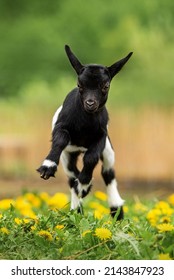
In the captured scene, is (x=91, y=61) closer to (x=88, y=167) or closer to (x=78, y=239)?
(x=88, y=167)

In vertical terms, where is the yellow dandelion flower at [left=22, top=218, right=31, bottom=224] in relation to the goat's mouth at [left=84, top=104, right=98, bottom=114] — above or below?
below

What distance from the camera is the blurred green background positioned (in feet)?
28.5

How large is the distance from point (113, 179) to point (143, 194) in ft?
12.5

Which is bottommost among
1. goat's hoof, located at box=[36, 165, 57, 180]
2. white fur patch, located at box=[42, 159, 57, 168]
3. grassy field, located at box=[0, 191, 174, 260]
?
grassy field, located at box=[0, 191, 174, 260]

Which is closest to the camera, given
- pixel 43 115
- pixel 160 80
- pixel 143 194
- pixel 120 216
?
pixel 120 216

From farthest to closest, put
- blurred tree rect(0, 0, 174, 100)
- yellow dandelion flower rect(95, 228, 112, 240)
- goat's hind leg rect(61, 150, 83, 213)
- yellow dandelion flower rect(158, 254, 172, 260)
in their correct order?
blurred tree rect(0, 0, 174, 100), goat's hind leg rect(61, 150, 83, 213), yellow dandelion flower rect(95, 228, 112, 240), yellow dandelion flower rect(158, 254, 172, 260)

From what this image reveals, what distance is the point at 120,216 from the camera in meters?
4.11

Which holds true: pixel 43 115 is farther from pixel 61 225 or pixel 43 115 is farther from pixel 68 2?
pixel 61 225

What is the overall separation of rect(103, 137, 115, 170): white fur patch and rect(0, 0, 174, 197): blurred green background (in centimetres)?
419

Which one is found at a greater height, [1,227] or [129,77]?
[129,77]

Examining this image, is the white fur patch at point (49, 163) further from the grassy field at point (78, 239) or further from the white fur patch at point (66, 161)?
the white fur patch at point (66, 161)

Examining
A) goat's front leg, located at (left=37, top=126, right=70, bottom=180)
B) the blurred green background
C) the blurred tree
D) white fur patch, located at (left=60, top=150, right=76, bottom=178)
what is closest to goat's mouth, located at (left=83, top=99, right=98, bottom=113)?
goat's front leg, located at (left=37, top=126, right=70, bottom=180)

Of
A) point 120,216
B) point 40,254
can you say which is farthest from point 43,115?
point 40,254

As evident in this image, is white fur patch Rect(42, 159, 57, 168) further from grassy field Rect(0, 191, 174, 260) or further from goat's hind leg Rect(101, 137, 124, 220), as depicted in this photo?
goat's hind leg Rect(101, 137, 124, 220)
